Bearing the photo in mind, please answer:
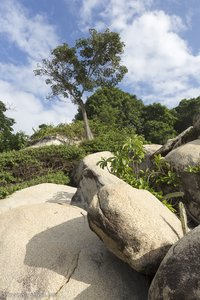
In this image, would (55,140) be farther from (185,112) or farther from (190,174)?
(185,112)

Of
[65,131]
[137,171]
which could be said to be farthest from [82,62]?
[137,171]

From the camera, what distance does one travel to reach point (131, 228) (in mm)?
4047

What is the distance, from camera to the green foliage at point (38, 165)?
41.0ft

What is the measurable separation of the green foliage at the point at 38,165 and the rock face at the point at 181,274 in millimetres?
8850

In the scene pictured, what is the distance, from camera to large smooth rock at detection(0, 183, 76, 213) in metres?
9.89

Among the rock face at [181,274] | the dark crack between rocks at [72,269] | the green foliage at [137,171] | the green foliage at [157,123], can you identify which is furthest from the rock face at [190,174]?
the green foliage at [157,123]

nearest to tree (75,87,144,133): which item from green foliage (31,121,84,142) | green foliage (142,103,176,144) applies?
green foliage (142,103,176,144)

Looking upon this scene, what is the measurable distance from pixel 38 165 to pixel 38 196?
3.43 m

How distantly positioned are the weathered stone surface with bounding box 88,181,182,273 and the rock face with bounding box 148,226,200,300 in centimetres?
53

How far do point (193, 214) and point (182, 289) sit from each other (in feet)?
11.1

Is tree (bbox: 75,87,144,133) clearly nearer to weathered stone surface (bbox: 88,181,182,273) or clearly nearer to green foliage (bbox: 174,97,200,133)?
green foliage (bbox: 174,97,200,133)

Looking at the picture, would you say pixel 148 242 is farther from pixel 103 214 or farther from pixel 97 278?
pixel 97 278

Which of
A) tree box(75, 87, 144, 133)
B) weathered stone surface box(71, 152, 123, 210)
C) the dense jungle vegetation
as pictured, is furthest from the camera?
tree box(75, 87, 144, 133)

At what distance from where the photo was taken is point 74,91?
2662cm
